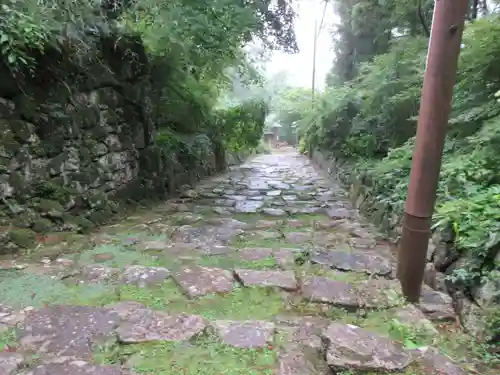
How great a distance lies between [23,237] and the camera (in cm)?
277

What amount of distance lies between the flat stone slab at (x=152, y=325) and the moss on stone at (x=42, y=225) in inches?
52.3

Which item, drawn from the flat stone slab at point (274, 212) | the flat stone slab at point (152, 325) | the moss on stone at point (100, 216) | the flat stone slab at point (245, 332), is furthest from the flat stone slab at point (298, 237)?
the moss on stone at point (100, 216)

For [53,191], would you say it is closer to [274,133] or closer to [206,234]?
[206,234]

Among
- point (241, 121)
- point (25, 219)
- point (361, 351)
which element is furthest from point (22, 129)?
point (241, 121)

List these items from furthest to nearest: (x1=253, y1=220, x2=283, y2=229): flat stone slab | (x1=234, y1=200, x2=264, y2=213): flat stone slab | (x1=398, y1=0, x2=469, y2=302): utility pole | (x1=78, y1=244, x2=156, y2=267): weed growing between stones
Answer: (x1=234, y1=200, x2=264, y2=213): flat stone slab
(x1=253, y1=220, x2=283, y2=229): flat stone slab
(x1=78, y1=244, x2=156, y2=267): weed growing between stones
(x1=398, y1=0, x2=469, y2=302): utility pole

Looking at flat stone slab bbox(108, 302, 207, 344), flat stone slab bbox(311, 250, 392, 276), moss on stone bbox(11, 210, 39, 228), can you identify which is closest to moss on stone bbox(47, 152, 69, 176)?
moss on stone bbox(11, 210, 39, 228)

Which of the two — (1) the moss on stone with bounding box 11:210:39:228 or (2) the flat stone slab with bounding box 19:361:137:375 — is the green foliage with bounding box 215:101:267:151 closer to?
(1) the moss on stone with bounding box 11:210:39:228

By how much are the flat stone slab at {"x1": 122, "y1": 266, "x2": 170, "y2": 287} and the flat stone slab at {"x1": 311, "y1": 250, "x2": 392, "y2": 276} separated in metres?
1.13

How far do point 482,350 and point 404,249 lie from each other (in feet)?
2.19

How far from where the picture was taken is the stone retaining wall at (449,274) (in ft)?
6.11

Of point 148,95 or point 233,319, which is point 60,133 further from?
point 233,319

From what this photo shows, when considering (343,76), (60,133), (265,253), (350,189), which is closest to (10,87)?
(60,133)

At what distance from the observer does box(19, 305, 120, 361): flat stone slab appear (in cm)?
164

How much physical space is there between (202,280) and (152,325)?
1.99 ft
